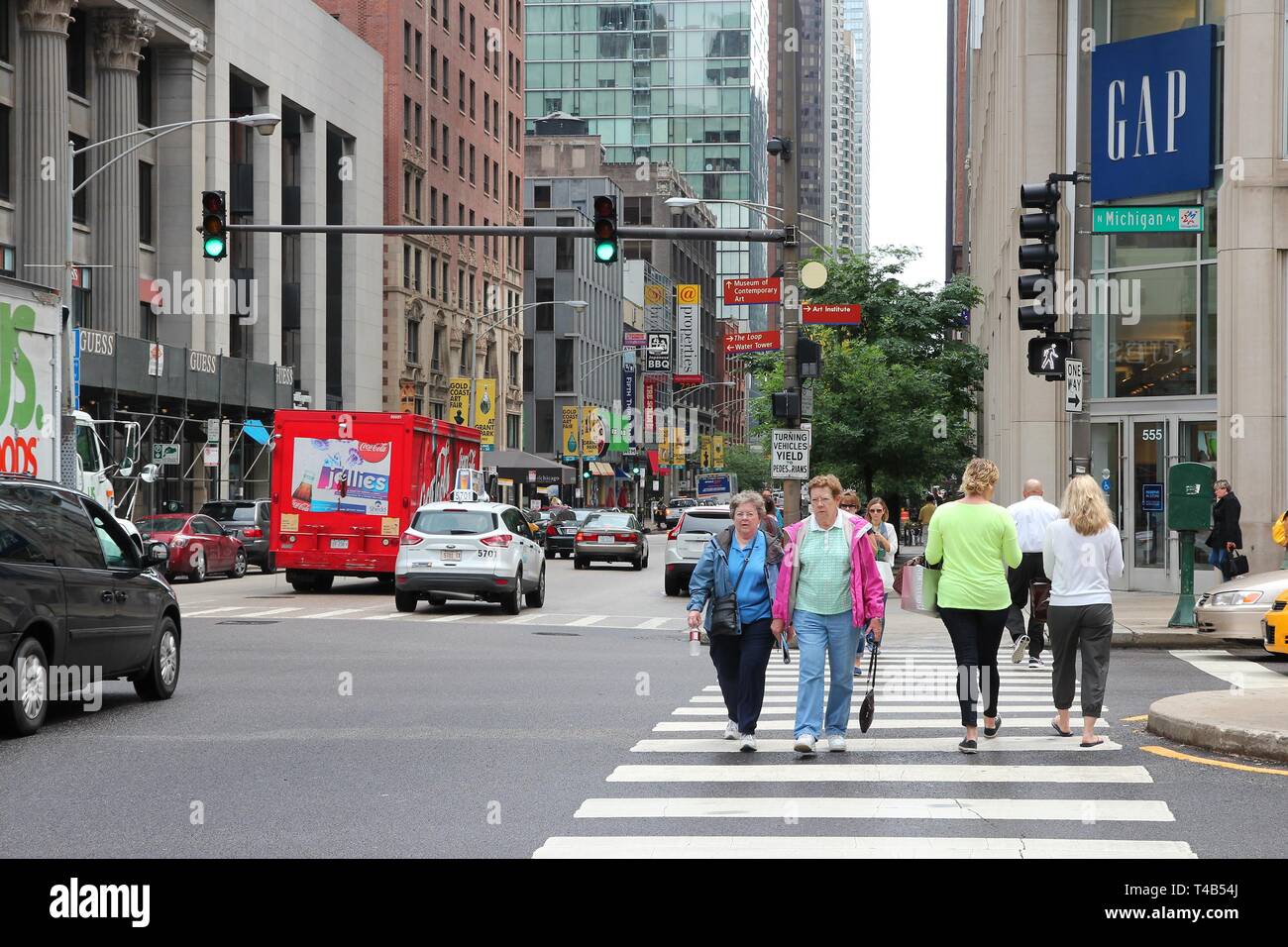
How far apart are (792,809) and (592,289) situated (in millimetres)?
104548

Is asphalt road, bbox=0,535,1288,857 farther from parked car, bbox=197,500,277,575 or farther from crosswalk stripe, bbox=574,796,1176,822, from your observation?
parked car, bbox=197,500,277,575

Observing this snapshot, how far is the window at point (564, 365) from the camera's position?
10825 cm

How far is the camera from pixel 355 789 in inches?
369

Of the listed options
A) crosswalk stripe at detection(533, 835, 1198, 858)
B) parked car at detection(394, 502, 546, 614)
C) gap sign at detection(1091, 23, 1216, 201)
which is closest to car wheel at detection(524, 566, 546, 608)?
parked car at detection(394, 502, 546, 614)

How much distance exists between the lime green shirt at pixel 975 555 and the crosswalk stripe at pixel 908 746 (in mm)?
1063

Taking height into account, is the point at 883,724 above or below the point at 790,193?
below

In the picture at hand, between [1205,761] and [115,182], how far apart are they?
1605 inches

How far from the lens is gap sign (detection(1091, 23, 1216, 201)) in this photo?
27500 millimetres

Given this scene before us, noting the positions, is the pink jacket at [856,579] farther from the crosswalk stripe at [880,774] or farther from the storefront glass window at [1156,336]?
the storefront glass window at [1156,336]

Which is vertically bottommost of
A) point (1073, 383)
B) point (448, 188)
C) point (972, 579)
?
point (972, 579)

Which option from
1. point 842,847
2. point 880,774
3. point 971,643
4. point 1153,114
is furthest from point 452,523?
point 842,847

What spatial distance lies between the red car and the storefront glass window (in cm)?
1904

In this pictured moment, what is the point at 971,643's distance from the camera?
35.8 ft

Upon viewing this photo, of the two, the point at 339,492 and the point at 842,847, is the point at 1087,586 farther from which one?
the point at 339,492
